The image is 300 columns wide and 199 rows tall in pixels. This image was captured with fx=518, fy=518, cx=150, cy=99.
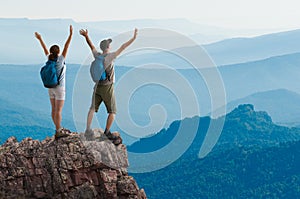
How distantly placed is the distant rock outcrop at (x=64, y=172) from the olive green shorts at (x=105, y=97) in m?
1.09

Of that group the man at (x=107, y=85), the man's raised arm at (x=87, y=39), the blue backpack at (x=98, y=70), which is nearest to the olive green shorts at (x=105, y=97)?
the man at (x=107, y=85)

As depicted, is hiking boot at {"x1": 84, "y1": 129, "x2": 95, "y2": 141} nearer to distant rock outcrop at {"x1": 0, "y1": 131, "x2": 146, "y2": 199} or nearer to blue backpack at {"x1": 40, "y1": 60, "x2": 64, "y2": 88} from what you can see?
distant rock outcrop at {"x1": 0, "y1": 131, "x2": 146, "y2": 199}

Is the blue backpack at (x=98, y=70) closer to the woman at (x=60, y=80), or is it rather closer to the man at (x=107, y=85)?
the man at (x=107, y=85)

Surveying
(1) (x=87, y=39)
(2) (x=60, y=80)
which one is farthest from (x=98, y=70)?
(2) (x=60, y=80)

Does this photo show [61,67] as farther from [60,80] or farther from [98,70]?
[98,70]

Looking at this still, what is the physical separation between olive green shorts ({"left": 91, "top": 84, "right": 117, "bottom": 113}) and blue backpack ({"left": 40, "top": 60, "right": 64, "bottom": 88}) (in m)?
0.89

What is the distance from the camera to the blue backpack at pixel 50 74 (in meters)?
10.4

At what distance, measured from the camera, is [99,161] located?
11680mm

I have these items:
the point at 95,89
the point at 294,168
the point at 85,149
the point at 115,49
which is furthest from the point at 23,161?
the point at 294,168

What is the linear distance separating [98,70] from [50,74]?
→ 38.1 inches

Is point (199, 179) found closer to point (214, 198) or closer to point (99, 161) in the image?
point (214, 198)

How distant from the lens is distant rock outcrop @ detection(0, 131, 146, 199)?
37.4 feet

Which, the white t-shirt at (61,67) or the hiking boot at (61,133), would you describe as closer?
the white t-shirt at (61,67)

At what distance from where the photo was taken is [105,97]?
36.0 ft
